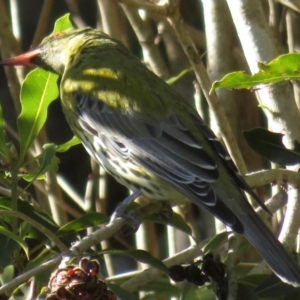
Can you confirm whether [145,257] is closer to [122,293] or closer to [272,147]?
[122,293]

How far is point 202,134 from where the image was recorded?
2.98m

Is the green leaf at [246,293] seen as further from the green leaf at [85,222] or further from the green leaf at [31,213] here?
the green leaf at [31,213]

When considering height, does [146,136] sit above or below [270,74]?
below

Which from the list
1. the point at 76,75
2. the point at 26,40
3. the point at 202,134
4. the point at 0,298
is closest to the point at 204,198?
the point at 202,134

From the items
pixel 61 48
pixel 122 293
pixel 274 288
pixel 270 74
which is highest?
pixel 270 74

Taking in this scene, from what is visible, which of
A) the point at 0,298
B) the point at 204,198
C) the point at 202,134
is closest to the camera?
the point at 0,298

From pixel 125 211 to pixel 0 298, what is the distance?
685mm

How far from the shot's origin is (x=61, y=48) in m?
3.61

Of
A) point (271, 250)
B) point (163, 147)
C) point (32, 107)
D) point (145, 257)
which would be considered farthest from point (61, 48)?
point (271, 250)

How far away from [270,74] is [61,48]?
5.51ft

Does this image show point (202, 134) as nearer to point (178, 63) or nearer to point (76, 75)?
point (76, 75)

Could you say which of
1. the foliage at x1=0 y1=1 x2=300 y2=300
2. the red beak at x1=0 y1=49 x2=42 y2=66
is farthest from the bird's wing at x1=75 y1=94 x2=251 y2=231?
Result: the red beak at x1=0 y1=49 x2=42 y2=66

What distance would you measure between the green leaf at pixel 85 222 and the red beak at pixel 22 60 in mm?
1053

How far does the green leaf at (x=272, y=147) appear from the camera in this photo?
2.49 metres
